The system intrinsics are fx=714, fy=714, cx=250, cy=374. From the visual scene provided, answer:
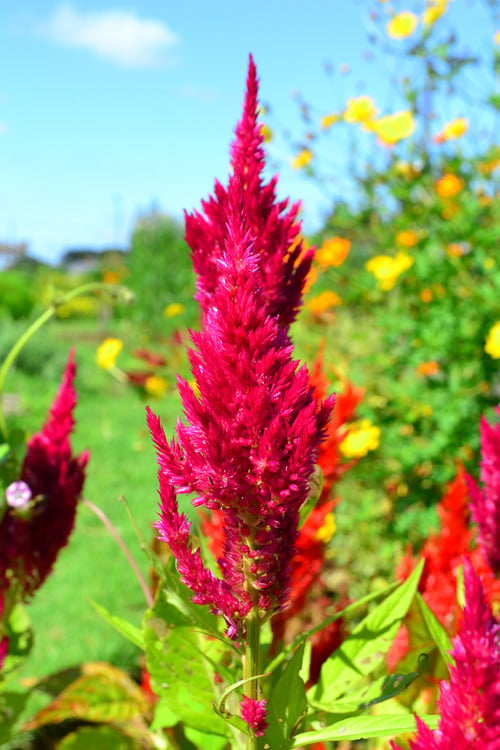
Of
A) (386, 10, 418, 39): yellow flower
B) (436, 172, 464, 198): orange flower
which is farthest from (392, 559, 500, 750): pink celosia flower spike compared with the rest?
(386, 10, 418, 39): yellow flower

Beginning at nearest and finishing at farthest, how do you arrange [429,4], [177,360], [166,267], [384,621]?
[384,621]
[429,4]
[177,360]
[166,267]

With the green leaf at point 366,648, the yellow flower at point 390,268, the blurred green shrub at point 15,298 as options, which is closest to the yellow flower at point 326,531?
the green leaf at point 366,648

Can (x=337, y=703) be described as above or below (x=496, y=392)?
below

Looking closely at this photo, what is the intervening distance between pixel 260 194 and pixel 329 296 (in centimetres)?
264

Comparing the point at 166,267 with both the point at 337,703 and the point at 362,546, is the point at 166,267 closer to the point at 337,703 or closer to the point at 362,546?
the point at 362,546

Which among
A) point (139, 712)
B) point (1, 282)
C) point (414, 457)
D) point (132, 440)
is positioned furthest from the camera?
point (1, 282)

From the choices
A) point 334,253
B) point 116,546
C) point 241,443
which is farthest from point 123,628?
point 116,546

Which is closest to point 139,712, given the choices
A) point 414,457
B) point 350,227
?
point 414,457

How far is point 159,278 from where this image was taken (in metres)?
14.2

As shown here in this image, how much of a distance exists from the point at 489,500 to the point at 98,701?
1.03 meters

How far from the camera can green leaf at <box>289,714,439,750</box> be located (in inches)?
34.3

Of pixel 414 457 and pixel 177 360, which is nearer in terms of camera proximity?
pixel 414 457

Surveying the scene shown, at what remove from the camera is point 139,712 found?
5.49 ft

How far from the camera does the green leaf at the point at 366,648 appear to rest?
121 cm
